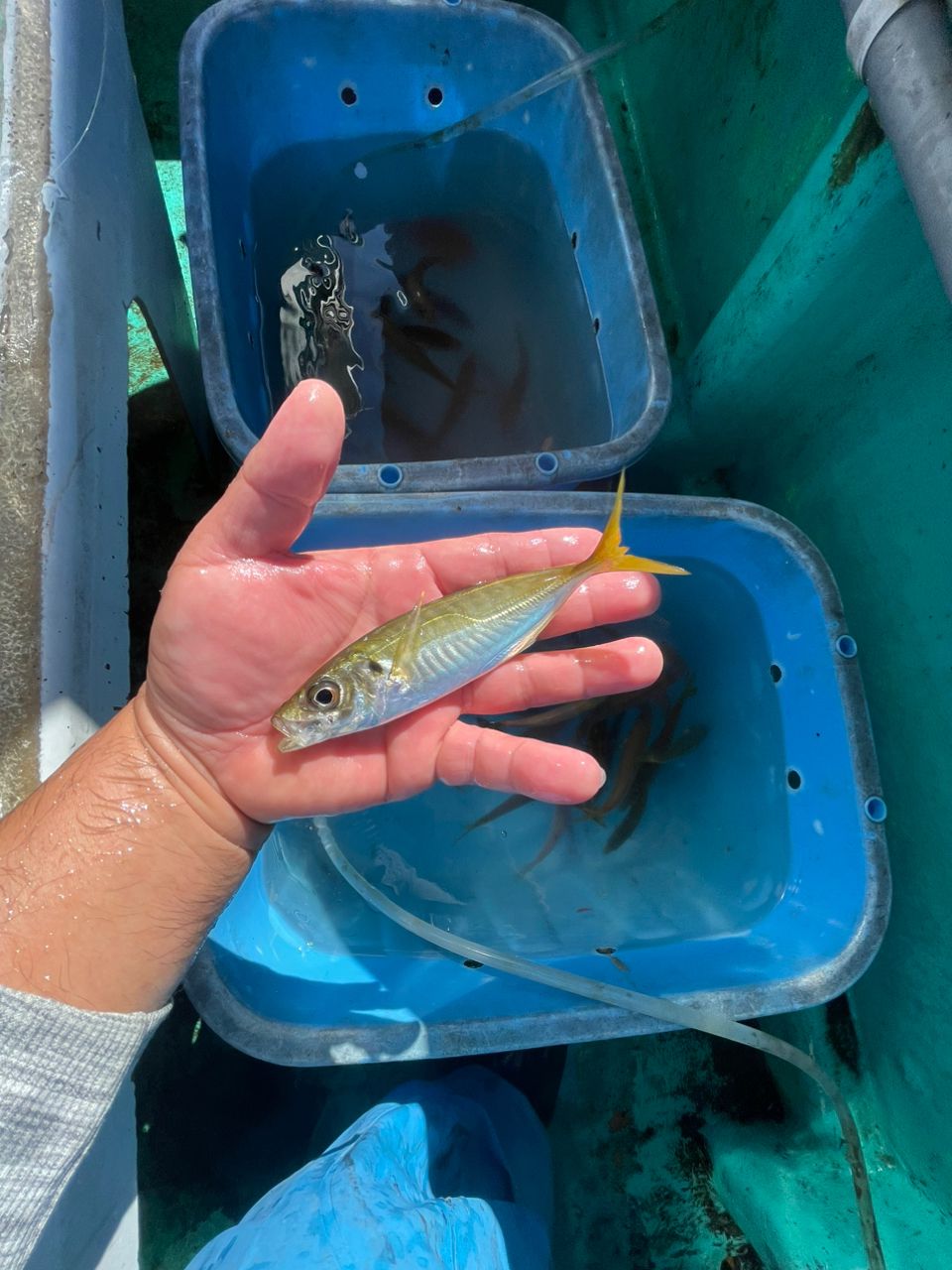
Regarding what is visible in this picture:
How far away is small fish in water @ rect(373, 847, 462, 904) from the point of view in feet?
8.50

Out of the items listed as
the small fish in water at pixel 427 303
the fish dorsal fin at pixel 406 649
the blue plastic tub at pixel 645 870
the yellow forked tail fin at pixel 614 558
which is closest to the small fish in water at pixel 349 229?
the small fish in water at pixel 427 303

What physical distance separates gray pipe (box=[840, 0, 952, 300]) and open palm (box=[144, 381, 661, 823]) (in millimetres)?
981

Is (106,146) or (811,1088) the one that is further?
(811,1088)

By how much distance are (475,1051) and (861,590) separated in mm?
1730

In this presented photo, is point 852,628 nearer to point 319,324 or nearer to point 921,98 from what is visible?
point 921,98

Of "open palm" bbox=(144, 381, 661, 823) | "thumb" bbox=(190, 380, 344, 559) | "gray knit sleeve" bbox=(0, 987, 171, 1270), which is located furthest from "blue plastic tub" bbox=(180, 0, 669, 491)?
"gray knit sleeve" bbox=(0, 987, 171, 1270)

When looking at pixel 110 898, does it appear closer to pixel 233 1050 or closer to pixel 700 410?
pixel 233 1050

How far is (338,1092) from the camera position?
2.48 metres

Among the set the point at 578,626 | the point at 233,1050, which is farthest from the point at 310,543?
the point at 233,1050

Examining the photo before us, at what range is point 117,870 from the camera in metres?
1.59

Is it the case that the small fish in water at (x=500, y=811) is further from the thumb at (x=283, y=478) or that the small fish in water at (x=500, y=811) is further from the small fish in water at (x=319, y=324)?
the small fish in water at (x=319, y=324)

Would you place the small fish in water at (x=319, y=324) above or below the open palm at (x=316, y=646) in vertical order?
above

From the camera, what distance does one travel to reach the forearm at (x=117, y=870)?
4.91 ft

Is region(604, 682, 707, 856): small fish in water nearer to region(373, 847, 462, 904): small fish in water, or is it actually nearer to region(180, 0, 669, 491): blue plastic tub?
region(373, 847, 462, 904): small fish in water
